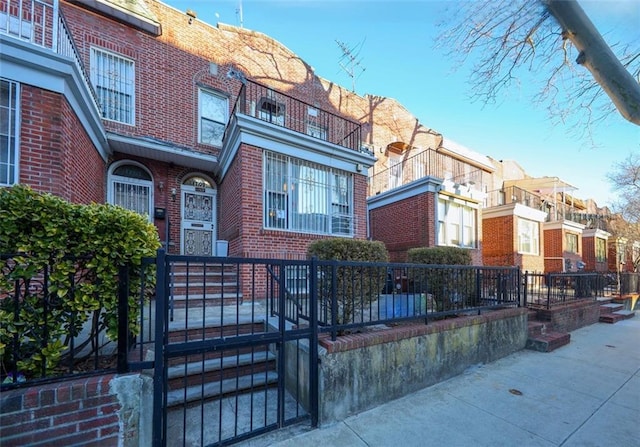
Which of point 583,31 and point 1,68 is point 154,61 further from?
point 583,31

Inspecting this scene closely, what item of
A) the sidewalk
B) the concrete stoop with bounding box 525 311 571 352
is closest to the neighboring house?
the concrete stoop with bounding box 525 311 571 352

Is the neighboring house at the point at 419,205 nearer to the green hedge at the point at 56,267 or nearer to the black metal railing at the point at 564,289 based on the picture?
the black metal railing at the point at 564,289

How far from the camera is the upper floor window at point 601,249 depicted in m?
21.6

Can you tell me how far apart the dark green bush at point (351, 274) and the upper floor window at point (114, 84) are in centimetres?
714

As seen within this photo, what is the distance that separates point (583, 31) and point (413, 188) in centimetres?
737

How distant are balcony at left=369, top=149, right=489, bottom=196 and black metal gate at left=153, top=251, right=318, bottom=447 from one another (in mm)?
10730

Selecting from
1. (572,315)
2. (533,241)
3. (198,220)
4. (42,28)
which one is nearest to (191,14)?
(42,28)

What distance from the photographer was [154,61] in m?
8.59

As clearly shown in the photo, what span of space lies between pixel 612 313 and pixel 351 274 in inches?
430

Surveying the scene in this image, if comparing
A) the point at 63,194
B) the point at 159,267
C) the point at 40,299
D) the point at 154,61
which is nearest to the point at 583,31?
the point at 159,267

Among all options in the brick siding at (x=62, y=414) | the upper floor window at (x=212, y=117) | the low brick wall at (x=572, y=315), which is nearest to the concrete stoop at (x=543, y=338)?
the low brick wall at (x=572, y=315)

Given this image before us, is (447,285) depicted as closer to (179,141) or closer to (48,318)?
(48,318)

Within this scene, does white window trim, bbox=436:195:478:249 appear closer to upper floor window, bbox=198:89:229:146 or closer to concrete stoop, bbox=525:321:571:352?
concrete stoop, bbox=525:321:571:352

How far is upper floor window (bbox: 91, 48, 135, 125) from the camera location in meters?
7.71
